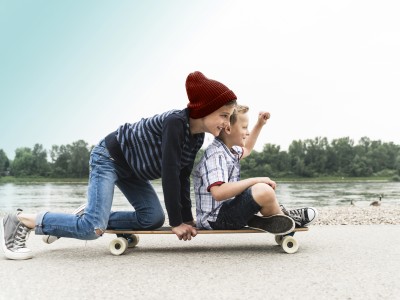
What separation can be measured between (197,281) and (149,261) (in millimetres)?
734

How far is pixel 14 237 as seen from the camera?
3.65 metres

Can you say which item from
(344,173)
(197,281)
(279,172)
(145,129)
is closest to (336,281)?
(197,281)

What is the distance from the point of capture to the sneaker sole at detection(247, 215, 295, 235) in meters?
3.52

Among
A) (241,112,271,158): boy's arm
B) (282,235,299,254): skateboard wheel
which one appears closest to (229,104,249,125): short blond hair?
(241,112,271,158): boy's arm

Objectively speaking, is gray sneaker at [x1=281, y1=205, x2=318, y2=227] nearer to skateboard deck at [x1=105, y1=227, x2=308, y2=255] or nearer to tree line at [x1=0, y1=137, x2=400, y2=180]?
skateboard deck at [x1=105, y1=227, x2=308, y2=255]

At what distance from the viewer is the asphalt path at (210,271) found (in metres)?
2.61

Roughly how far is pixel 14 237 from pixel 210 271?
1596mm

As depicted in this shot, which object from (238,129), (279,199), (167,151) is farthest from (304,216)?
(279,199)

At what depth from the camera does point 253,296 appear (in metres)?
2.50

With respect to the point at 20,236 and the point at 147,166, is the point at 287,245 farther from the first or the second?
the point at 20,236

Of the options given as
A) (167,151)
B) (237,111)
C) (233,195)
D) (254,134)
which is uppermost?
(237,111)

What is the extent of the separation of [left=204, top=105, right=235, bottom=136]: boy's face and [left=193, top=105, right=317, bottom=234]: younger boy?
138 mm

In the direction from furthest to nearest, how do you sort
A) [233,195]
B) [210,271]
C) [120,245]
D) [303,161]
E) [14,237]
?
[303,161] < [120,245] < [14,237] < [233,195] < [210,271]

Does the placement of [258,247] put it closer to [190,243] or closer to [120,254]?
[190,243]
